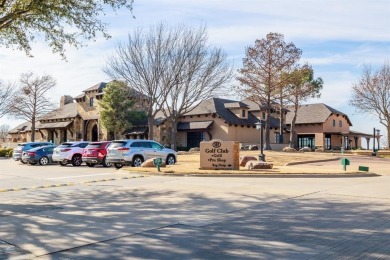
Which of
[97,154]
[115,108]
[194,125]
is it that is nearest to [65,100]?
[115,108]

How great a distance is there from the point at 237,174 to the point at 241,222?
10441 mm

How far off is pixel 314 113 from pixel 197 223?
53338 millimetres

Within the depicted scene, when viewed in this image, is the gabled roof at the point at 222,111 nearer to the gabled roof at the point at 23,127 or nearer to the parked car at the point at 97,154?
the parked car at the point at 97,154

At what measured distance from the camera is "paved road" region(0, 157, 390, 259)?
6223mm

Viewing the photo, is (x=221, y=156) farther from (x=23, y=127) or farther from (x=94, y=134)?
(x=23, y=127)

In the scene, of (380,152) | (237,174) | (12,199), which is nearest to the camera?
(12,199)

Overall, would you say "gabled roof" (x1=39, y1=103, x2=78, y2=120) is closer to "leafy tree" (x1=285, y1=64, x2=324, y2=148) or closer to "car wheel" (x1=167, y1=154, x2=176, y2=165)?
"leafy tree" (x1=285, y1=64, x2=324, y2=148)

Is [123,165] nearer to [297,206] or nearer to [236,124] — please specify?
[297,206]

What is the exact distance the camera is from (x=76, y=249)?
21.1 feet

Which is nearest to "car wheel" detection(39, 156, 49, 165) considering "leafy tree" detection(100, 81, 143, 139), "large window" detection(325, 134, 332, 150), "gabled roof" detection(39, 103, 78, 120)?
"leafy tree" detection(100, 81, 143, 139)

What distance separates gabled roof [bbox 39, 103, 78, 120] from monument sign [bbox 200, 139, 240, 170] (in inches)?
1663

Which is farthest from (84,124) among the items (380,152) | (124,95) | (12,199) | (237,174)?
(12,199)

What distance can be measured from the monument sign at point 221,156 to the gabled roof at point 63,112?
42.3 meters

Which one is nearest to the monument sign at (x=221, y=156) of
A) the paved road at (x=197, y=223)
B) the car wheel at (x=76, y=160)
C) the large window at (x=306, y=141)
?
the paved road at (x=197, y=223)
